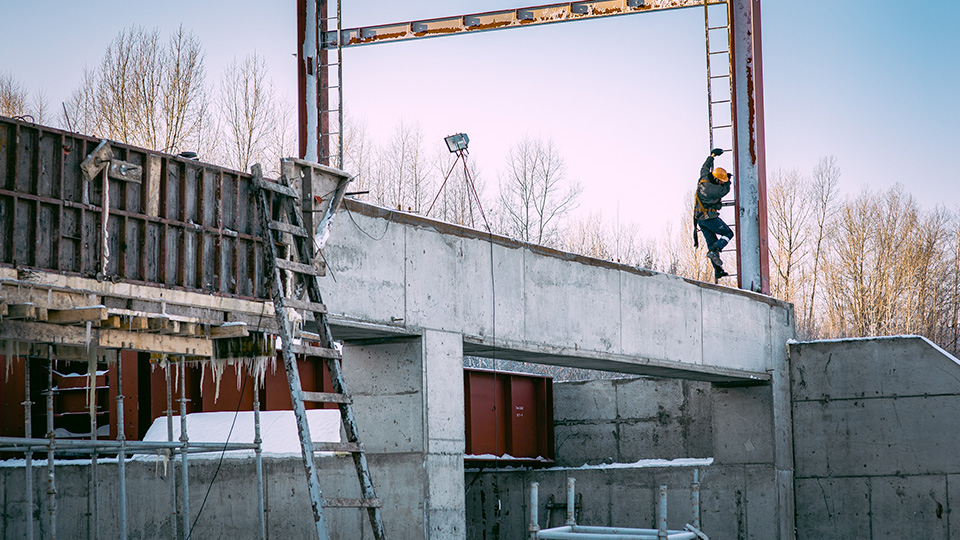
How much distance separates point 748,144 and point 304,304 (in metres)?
11.6

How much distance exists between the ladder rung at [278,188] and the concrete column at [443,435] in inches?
101

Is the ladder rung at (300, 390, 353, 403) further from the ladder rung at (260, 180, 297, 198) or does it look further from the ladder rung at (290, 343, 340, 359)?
the ladder rung at (260, 180, 297, 198)

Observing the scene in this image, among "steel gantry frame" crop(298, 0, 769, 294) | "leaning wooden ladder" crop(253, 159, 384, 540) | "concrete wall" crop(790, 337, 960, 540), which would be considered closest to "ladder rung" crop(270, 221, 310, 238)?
"leaning wooden ladder" crop(253, 159, 384, 540)

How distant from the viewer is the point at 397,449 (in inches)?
467

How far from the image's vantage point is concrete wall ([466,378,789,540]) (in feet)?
60.9

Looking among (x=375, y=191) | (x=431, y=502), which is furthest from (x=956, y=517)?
(x=375, y=191)

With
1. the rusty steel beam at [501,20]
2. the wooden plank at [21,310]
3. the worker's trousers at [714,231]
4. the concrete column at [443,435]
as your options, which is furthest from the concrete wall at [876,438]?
the wooden plank at [21,310]

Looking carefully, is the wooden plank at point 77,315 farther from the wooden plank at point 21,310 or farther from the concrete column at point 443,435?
the concrete column at point 443,435

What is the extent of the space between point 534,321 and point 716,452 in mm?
6941

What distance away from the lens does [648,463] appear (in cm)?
2067

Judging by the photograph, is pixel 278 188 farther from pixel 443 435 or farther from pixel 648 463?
pixel 648 463

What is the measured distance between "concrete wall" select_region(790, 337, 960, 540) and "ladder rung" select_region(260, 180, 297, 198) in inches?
463

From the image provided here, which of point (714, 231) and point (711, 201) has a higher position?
point (711, 201)

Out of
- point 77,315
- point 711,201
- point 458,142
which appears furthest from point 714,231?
point 77,315
